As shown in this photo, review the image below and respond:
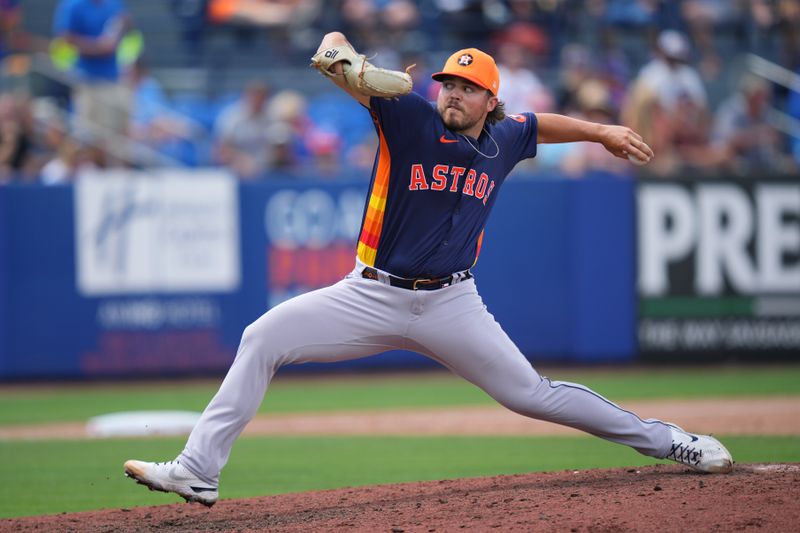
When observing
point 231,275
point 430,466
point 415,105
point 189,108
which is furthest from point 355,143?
point 415,105

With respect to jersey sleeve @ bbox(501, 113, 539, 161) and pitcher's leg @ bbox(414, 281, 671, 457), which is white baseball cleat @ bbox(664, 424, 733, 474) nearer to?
pitcher's leg @ bbox(414, 281, 671, 457)

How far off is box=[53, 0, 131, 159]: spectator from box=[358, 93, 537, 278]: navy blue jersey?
8293 millimetres

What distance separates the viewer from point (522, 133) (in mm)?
5758

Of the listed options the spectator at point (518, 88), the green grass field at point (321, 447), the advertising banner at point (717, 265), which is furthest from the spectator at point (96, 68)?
the advertising banner at point (717, 265)

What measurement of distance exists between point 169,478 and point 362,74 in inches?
80.0

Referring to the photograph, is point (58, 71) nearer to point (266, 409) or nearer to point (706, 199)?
point (266, 409)

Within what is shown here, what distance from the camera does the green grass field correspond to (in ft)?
22.8

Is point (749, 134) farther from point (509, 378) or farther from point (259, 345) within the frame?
point (259, 345)

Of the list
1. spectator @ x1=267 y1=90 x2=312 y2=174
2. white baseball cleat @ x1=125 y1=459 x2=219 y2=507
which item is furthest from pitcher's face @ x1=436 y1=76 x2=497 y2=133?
spectator @ x1=267 y1=90 x2=312 y2=174

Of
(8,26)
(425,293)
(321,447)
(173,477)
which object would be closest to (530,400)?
(425,293)

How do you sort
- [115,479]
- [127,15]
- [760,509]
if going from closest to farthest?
[760,509], [115,479], [127,15]

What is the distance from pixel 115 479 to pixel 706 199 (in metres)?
7.81

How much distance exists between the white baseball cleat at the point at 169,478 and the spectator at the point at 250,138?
8.30 metres

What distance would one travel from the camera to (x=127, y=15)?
52.6 ft
